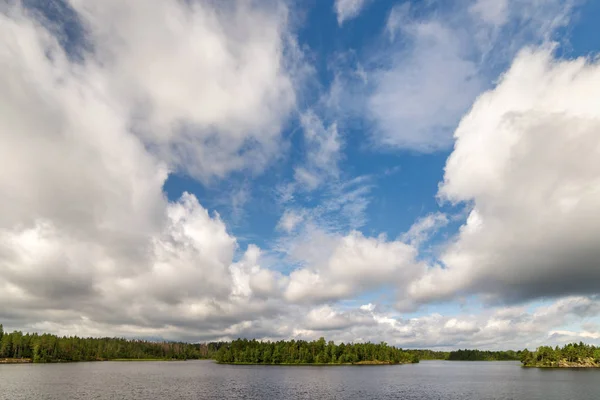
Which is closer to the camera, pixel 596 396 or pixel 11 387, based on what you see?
pixel 596 396

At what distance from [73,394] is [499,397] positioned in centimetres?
14953

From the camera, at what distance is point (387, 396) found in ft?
421

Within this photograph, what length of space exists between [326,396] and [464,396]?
5082 cm

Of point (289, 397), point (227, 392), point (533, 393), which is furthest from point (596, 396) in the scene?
point (227, 392)

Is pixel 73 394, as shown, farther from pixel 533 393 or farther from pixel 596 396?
pixel 596 396

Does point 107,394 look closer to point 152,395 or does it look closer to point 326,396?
point 152,395

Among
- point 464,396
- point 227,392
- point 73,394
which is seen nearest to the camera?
point 73,394

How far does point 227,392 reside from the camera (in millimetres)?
137875

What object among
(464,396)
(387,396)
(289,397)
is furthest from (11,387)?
(464,396)

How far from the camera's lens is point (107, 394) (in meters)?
124

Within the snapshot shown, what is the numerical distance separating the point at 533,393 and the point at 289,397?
96133 millimetres

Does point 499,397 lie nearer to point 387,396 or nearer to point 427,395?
point 427,395

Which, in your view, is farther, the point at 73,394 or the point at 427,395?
the point at 427,395

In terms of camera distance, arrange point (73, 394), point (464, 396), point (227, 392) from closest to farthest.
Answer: point (73, 394) → point (464, 396) → point (227, 392)
